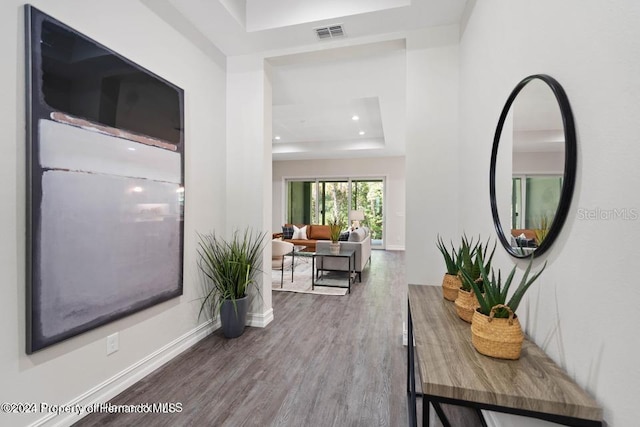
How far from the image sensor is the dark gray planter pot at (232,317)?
8.79 feet

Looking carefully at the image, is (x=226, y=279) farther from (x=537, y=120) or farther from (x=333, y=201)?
(x=333, y=201)

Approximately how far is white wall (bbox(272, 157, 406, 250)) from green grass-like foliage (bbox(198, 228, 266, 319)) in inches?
244

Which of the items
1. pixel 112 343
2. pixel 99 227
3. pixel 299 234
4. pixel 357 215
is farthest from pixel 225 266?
Result: pixel 357 215

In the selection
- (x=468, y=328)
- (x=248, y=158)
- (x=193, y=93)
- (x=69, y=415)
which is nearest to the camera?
(x=468, y=328)

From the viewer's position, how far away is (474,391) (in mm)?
821

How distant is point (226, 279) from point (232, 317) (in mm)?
353

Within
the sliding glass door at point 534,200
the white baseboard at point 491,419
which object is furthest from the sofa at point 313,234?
the sliding glass door at point 534,200

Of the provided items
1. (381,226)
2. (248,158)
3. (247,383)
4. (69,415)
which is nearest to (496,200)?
(247,383)

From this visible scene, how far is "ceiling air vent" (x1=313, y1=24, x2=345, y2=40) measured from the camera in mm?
2564

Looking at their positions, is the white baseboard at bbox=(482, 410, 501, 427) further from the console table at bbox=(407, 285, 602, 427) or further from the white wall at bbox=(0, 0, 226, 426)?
the white wall at bbox=(0, 0, 226, 426)

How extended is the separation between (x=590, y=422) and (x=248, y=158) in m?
2.89

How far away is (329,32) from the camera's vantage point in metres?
2.63

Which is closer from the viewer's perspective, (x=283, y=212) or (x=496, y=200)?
(x=496, y=200)

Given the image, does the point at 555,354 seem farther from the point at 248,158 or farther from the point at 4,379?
the point at 248,158
